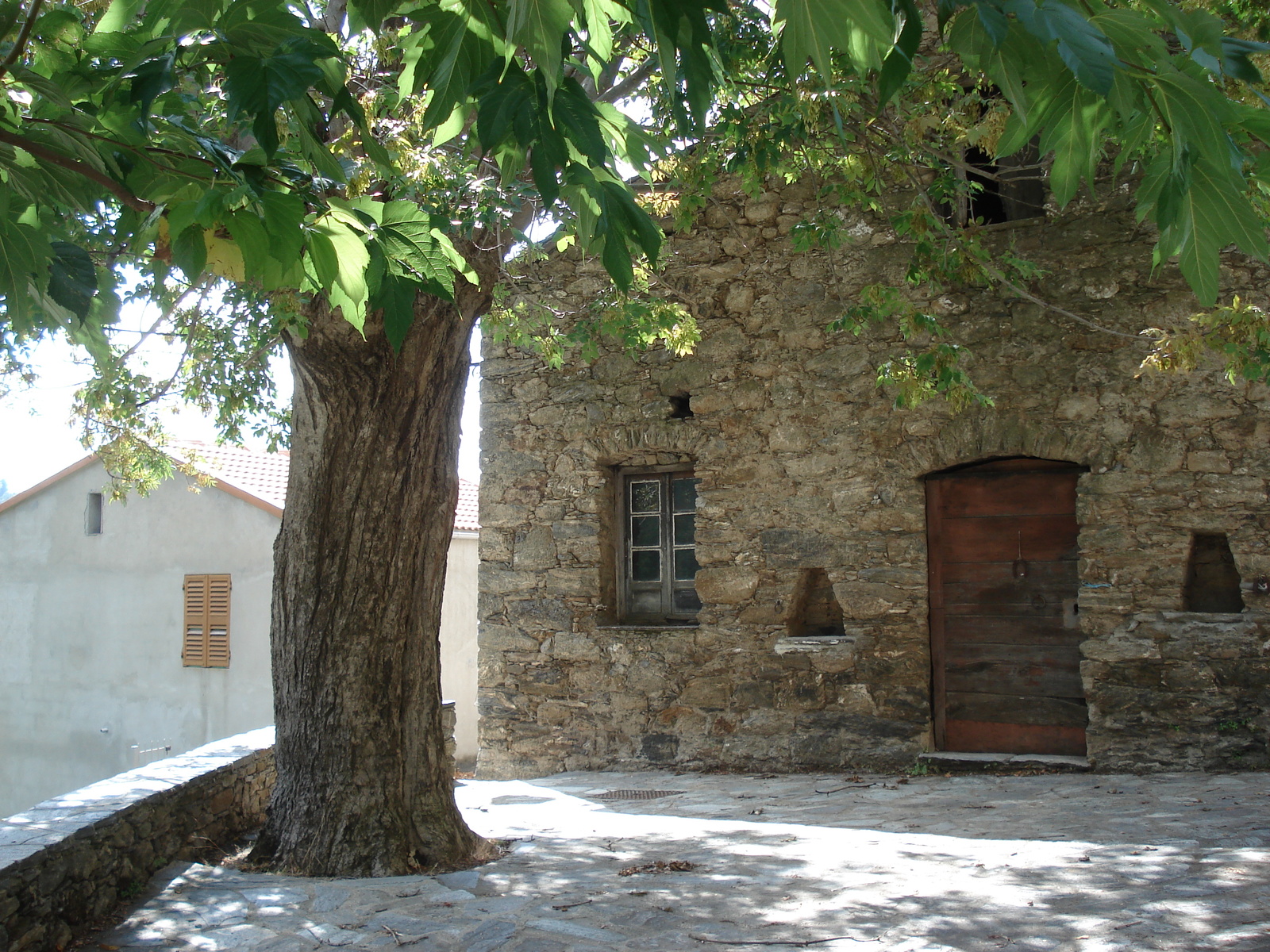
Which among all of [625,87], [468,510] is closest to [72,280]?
[625,87]

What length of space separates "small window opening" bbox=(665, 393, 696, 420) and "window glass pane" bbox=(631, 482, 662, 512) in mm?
504

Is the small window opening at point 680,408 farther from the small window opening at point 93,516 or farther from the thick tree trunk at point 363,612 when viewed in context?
the small window opening at point 93,516

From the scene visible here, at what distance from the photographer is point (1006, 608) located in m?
5.61

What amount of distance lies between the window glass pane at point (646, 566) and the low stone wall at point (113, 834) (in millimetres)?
2752

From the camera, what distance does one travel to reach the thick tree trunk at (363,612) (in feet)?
11.8

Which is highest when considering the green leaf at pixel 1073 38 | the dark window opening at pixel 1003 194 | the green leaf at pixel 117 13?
the dark window opening at pixel 1003 194

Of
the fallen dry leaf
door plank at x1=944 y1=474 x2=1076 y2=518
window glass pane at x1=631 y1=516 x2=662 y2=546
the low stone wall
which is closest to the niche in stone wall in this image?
door plank at x1=944 y1=474 x2=1076 y2=518

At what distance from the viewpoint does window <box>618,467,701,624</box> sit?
6539mm

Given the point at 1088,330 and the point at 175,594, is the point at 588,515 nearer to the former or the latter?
the point at 1088,330

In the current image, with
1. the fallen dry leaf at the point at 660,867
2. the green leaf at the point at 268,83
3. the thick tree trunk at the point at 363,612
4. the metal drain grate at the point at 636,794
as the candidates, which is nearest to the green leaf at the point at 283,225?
the green leaf at the point at 268,83

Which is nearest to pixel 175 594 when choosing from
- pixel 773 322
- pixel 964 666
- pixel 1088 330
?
pixel 773 322

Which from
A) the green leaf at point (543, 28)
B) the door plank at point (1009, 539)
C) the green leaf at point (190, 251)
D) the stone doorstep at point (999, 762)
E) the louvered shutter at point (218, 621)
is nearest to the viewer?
the green leaf at point (543, 28)

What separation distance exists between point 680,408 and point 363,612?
3.26 meters

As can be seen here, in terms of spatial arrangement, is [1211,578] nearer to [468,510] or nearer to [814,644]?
[814,644]
